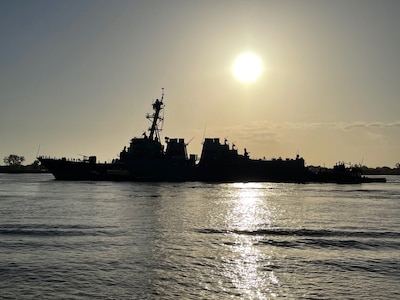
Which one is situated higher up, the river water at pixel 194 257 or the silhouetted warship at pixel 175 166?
the silhouetted warship at pixel 175 166

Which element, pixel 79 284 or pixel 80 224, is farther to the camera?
pixel 80 224

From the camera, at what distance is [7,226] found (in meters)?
34.0

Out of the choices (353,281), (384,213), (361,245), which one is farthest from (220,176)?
(353,281)

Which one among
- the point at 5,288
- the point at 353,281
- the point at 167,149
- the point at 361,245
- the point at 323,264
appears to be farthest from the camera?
the point at 167,149

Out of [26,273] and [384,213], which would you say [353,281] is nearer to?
[26,273]

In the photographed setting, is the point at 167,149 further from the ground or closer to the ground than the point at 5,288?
further from the ground

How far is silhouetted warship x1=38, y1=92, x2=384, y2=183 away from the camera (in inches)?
4574

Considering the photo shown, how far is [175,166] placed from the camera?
390 feet

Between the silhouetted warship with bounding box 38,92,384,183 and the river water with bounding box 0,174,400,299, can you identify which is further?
the silhouetted warship with bounding box 38,92,384,183

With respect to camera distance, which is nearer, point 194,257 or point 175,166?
point 194,257

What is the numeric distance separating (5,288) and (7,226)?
61.1 ft

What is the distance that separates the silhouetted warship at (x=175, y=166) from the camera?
381 ft

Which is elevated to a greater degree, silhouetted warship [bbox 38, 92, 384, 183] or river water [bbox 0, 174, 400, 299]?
silhouetted warship [bbox 38, 92, 384, 183]

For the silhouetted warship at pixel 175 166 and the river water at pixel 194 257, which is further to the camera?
the silhouetted warship at pixel 175 166
